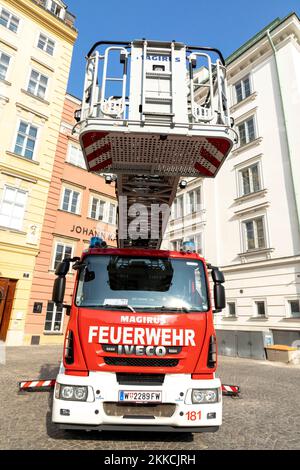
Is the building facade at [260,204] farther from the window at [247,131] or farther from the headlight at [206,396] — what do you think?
the headlight at [206,396]

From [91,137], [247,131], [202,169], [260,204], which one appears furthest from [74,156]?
[91,137]

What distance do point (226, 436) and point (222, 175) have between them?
55.4ft

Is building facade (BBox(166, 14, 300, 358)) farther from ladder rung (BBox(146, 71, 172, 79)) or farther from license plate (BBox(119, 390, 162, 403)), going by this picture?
ladder rung (BBox(146, 71, 172, 79))

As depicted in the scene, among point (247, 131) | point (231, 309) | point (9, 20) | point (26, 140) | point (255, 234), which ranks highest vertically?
point (9, 20)

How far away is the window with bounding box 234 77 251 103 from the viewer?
18619 millimetres

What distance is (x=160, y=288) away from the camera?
4055mm

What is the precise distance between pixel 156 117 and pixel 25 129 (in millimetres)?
14879

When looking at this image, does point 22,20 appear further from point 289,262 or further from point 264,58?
point 289,262

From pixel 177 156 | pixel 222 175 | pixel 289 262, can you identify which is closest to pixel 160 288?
pixel 177 156

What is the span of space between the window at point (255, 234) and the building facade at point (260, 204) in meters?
0.06

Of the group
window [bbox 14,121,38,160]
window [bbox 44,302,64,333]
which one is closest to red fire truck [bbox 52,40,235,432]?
window [bbox 44,302,64,333]

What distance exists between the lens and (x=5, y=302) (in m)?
13.8

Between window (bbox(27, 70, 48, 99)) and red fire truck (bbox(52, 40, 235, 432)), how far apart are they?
15088 millimetres

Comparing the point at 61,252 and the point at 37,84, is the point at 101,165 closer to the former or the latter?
the point at 61,252
